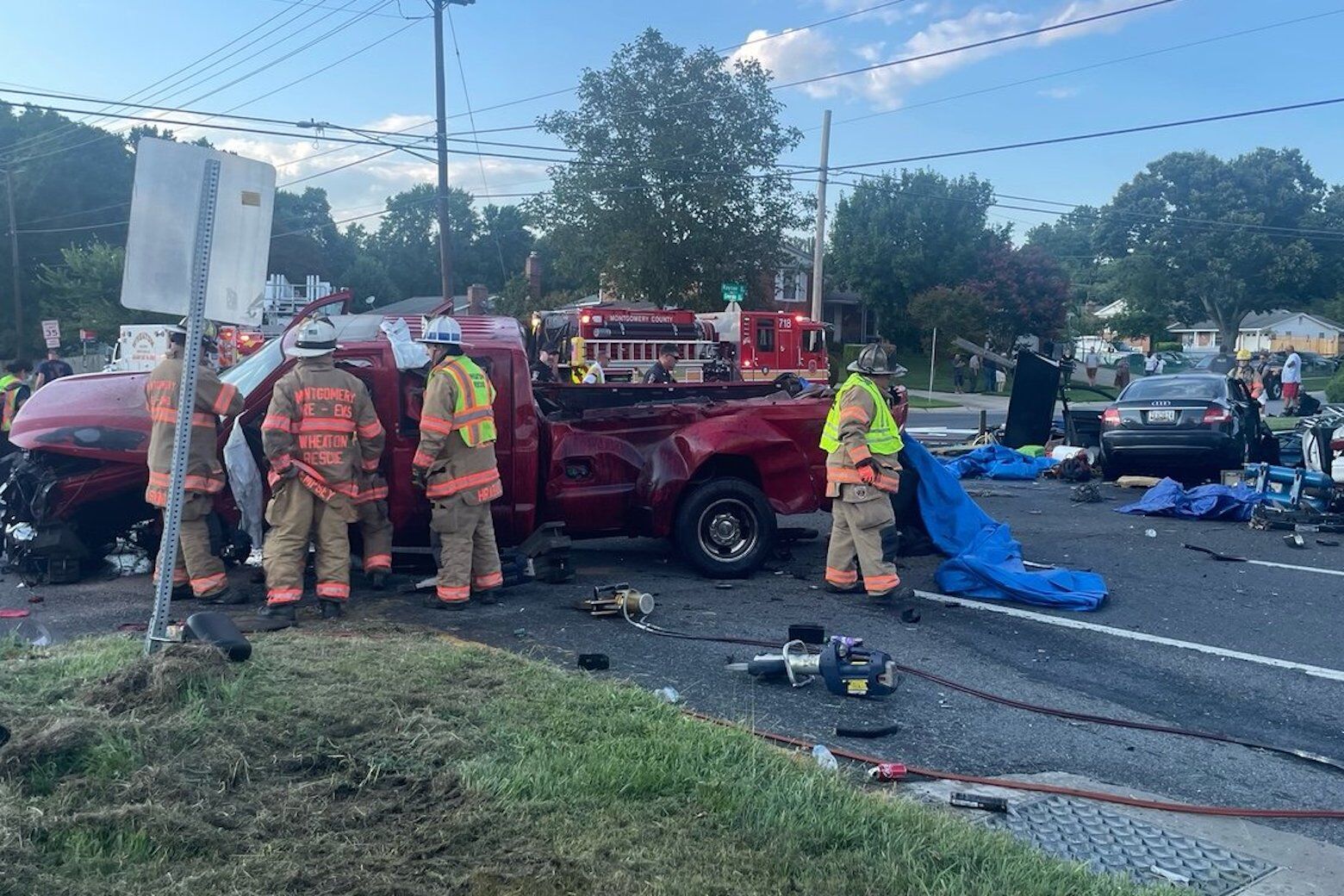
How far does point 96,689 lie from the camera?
14.1 feet

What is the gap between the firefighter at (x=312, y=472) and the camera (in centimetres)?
700

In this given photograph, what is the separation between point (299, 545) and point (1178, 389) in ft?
37.6

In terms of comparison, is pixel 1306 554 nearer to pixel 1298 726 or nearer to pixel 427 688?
pixel 1298 726

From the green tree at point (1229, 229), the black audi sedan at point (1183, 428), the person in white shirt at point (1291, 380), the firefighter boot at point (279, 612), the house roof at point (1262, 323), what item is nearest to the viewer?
the firefighter boot at point (279, 612)

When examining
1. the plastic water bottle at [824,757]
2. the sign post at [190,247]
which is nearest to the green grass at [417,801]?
the plastic water bottle at [824,757]

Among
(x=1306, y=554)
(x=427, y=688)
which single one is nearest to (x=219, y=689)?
(x=427, y=688)

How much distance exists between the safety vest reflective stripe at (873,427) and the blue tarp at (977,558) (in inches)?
33.6

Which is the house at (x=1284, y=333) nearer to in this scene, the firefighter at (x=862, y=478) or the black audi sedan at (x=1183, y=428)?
the black audi sedan at (x=1183, y=428)

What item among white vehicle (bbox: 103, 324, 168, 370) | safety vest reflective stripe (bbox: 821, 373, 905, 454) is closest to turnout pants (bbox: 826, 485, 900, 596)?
safety vest reflective stripe (bbox: 821, 373, 905, 454)

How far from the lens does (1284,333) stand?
97.5 metres

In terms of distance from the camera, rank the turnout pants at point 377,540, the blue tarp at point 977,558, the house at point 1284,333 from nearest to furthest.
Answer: the turnout pants at point 377,540
the blue tarp at point 977,558
the house at point 1284,333

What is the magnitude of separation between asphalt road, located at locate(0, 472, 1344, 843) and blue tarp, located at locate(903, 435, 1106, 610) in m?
0.26

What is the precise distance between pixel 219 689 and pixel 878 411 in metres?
5.04

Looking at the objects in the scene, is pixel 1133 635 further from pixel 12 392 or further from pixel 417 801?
pixel 12 392
